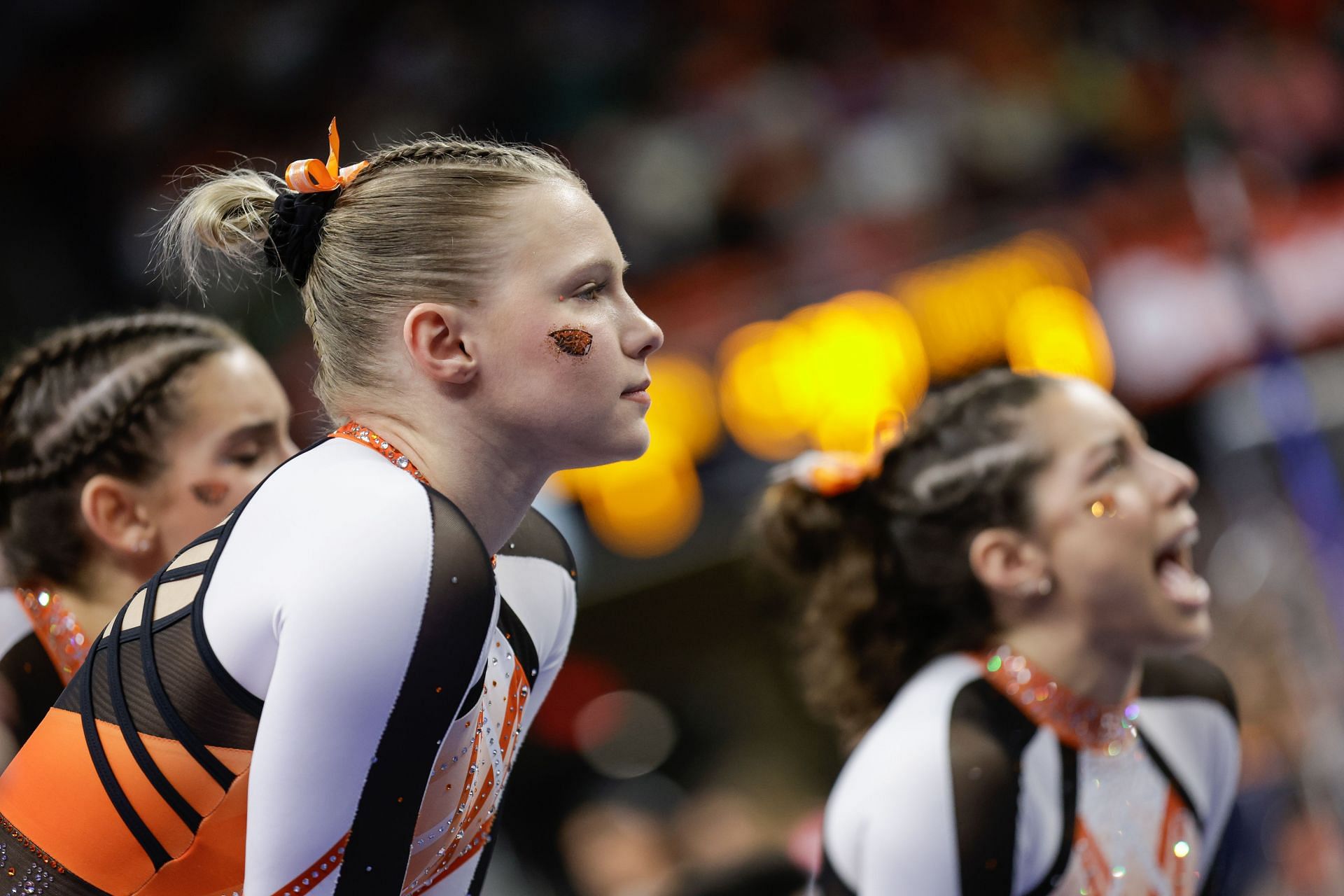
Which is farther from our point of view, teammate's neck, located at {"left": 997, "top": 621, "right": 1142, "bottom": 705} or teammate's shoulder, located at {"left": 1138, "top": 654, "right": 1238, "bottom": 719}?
teammate's shoulder, located at {"left": 1138, "top": 654, "right": 1238, "bottom": 719}

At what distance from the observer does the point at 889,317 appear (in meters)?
5.41

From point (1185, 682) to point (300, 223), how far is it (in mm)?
1520

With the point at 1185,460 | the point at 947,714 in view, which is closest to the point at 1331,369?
the point at 1185,460

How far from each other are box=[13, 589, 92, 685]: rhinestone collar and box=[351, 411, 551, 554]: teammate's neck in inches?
25.7

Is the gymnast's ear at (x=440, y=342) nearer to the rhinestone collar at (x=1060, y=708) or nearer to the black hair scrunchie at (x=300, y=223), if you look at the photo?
the black hair scrunchie at (x=300, y=223)

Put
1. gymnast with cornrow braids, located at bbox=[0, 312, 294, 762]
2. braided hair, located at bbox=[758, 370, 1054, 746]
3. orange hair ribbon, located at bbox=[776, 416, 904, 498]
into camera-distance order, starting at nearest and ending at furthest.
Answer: gymnast with cornrow braids, located at bbox=[0, 312, 294, 762] < braided hair, located at bbox=[758, 370, 1054, 746] < orange hair ribbon, located at bbox=[776, 416, 904, 498]

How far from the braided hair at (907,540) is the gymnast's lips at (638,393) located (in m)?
0.89

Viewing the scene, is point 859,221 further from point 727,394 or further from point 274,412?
point 274,412

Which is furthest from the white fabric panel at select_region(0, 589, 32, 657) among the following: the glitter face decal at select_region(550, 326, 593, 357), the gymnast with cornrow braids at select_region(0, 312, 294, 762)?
the glitter face decal at select_region(550, 326, 593, 357)

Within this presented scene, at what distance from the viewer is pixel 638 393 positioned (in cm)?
128

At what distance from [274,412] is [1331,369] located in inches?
207

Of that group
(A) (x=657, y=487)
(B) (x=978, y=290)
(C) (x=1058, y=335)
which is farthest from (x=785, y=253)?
(A) (x=657, y=487)

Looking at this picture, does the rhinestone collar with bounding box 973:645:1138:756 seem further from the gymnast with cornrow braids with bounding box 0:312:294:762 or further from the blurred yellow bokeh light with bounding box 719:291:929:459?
the blurred yellow bokeh light with bounding box 719:291:929:459

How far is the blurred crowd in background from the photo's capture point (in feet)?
15.7
